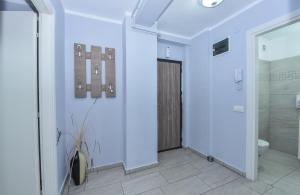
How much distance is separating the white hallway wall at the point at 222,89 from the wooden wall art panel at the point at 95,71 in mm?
1670

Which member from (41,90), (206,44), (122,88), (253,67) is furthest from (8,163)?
(206,44)

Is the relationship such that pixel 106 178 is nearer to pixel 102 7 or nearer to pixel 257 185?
pixel 257 185

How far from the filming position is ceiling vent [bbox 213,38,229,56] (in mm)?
2295

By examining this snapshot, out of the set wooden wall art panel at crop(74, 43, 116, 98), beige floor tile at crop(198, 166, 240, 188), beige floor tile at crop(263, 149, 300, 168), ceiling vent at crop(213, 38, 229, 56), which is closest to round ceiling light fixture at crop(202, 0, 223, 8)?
ceiling vent at crop(213, 38, 229, 56)

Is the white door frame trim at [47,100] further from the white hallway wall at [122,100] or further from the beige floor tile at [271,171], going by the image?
the beige floor tile at [271,171]

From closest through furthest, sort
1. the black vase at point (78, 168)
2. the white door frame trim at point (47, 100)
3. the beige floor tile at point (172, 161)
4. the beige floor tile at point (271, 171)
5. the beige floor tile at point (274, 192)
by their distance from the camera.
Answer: the white door frame trim at point (47, 100), the beige floor tile at point (274, 192), the black vase at point (78, 168), the beige floor tile at point (271, 171), the beige floor tile at point (172, 161)

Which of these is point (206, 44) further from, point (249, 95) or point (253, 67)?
point (249, 95)

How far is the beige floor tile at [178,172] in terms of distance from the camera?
2090 millimetres

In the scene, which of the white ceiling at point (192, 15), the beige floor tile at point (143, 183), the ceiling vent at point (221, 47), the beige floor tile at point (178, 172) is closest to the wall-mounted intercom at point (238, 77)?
the ceiling vent at point (221, 47)

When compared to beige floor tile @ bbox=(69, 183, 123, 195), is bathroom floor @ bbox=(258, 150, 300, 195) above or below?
above

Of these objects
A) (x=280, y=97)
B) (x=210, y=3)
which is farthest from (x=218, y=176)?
(x=210, y=3)

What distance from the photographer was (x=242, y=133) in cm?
211

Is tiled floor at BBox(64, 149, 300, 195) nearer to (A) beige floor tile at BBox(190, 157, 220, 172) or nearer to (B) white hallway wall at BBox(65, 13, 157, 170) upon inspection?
(A) beige floor tile at BBox(190, 157, 220, 172)

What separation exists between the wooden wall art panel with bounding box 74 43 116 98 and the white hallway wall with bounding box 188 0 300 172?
5.48ft
